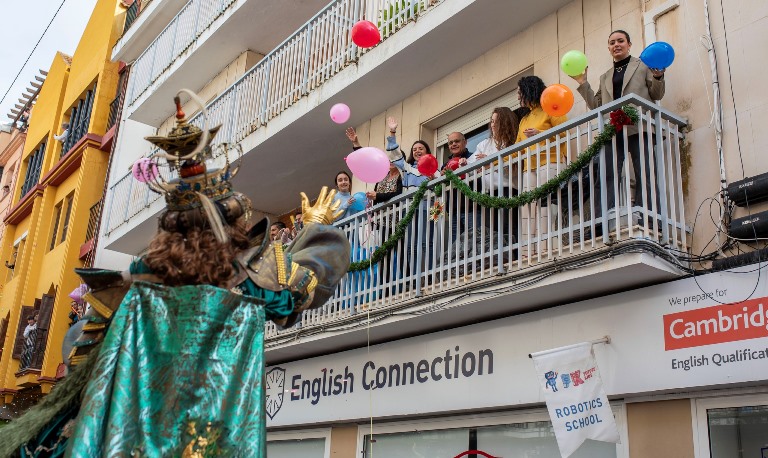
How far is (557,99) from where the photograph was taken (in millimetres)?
7383

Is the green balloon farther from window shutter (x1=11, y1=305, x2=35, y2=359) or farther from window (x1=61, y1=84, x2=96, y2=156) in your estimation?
window shutter (x1=11, y1=305, x2=35, y2=359)

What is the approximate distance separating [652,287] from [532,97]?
2.33 metres

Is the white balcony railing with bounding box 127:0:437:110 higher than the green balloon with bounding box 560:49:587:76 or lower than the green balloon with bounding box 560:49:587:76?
higher

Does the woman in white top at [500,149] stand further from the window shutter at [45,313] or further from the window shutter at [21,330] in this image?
the window shutter at [21,330]

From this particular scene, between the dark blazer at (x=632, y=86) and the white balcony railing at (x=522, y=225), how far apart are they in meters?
0.21

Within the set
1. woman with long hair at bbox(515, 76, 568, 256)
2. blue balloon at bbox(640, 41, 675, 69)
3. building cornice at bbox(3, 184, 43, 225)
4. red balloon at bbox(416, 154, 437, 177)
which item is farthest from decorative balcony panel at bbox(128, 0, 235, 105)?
blue balloon at bbox(640, 41, 675, 69)

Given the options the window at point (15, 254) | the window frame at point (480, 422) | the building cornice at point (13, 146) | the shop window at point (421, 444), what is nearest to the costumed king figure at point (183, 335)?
the window frame at point (480, 422)

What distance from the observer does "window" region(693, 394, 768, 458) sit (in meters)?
6.07

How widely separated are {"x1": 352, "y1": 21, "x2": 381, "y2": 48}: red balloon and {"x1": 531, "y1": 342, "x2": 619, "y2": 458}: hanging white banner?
441cm

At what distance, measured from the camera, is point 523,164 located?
796cm

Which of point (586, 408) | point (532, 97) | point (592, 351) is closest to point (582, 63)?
point (532, 97)

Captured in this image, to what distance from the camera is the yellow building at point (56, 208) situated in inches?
804

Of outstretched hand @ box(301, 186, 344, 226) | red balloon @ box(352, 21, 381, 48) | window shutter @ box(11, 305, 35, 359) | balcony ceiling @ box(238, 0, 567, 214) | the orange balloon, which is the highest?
red balloon @ box(352, 21, 381, 48)

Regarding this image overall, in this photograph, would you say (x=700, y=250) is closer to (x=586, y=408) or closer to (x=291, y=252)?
(x=586, y=408)
